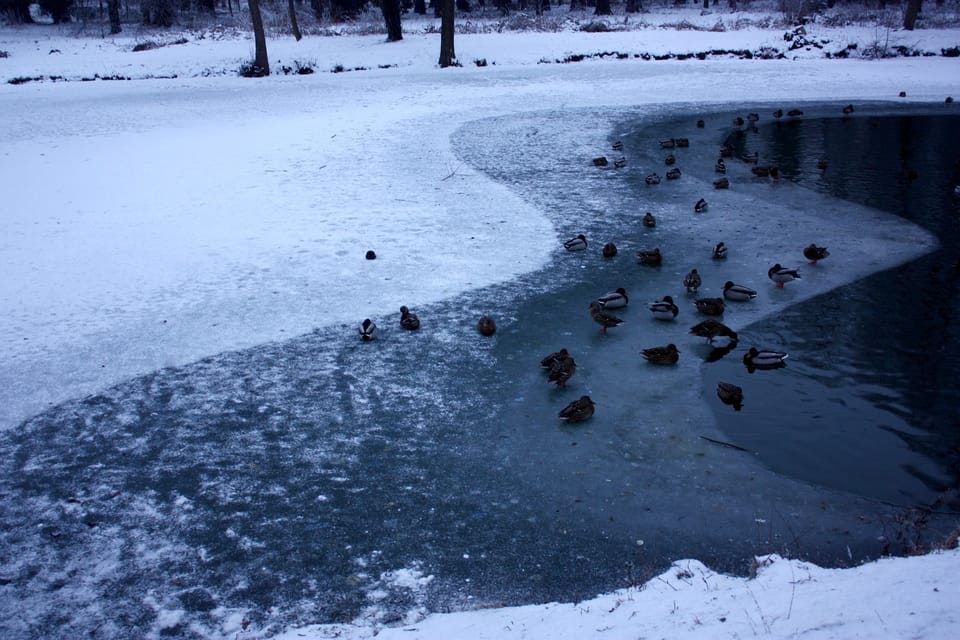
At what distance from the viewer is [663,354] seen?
24.4 ft

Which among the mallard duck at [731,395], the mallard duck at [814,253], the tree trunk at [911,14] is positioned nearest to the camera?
the mallard duck at [731,395]

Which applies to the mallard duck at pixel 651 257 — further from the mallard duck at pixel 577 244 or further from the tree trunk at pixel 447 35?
the tree trunk at pixel 447 35

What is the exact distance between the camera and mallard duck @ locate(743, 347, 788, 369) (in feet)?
23.8

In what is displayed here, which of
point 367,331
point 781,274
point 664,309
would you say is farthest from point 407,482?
point 781,274

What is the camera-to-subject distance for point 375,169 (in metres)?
15.7

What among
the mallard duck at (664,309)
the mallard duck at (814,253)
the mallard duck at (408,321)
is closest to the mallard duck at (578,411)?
the mallard duck at (664,309)

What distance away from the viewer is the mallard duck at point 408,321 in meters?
8.34

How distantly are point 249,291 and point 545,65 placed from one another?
89.3 feet

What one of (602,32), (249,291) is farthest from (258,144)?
(602,32)

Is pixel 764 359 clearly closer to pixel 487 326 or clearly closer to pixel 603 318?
pixel 603 318

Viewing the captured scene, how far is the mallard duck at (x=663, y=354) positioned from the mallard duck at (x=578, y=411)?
1.35 m

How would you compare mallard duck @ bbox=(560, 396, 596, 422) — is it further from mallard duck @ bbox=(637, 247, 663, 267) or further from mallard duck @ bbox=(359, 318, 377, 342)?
mallard duck @ bbox=(637, 247, 663, 267)

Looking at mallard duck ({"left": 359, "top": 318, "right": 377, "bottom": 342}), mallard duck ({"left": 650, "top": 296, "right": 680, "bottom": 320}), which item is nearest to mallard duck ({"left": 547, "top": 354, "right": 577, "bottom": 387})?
mallard duck ({"left": 650, "top": 296, "right": 680, "bottom": 320})

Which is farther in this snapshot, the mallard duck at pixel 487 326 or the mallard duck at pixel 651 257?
the mallard duck at pixel 651 257
